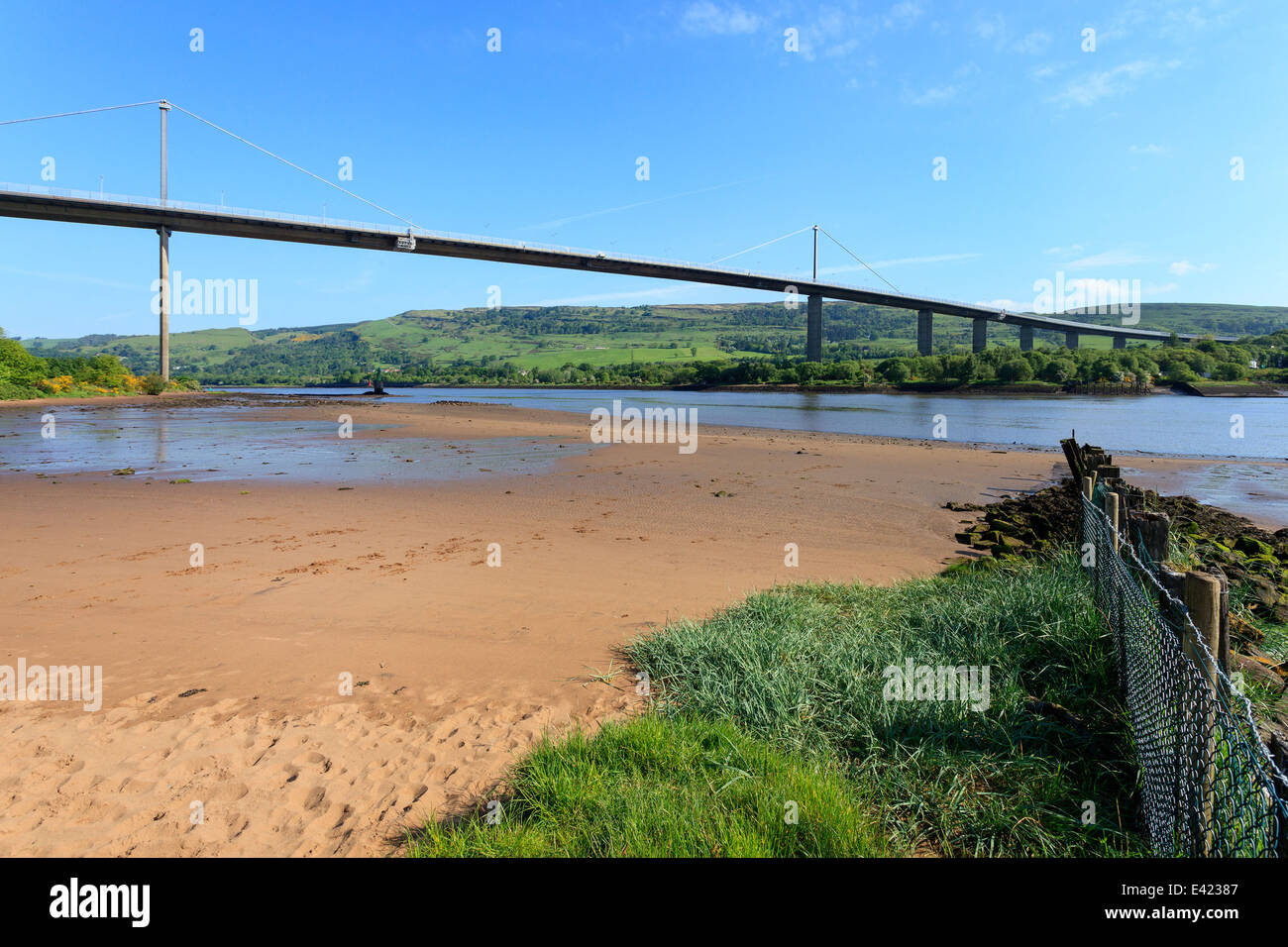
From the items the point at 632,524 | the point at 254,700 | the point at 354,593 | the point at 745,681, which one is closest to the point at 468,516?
the point at 632,524

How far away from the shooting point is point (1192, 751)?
105 inches

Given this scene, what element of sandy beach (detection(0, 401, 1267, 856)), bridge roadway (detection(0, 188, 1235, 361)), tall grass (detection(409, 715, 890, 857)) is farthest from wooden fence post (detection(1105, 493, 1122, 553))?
bridge roadway (detection(0, 188, 1235, 361))

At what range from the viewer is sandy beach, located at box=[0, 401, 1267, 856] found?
3.33m

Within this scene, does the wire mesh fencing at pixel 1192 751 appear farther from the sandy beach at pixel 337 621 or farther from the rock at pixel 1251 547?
the rock at pixel 1251 547

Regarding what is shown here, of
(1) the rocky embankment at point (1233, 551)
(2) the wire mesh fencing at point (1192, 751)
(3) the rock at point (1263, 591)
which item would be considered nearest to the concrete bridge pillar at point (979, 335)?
(1) the rocky embankment at point (1233, 551)

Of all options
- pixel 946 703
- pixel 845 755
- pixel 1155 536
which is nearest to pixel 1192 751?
pixel 946 703

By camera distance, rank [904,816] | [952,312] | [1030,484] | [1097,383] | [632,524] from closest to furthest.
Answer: [904,816]
[632,524]
[1030,484]
[1097,383]
[952,312]

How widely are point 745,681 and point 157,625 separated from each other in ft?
16.1

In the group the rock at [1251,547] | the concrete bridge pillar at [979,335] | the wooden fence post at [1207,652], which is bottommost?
the rock at [1251,547]

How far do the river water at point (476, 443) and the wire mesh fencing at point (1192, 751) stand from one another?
488 inches

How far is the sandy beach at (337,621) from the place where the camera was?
10.9ft

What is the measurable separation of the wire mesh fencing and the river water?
40.7 ft

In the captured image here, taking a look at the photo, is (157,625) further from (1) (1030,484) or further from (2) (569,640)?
(1) (1030,484)
